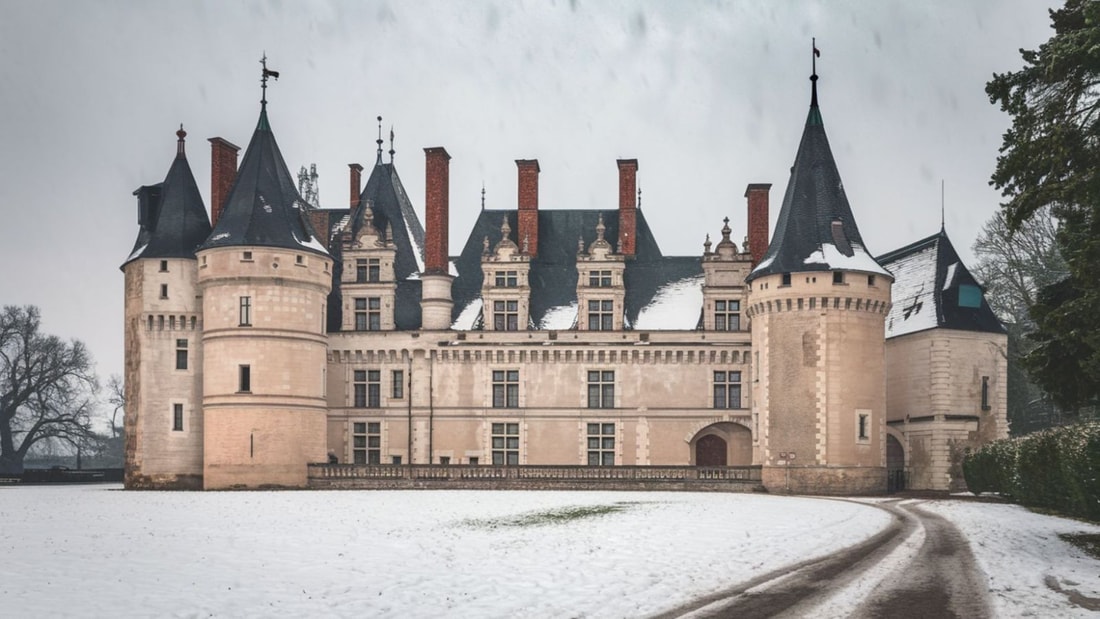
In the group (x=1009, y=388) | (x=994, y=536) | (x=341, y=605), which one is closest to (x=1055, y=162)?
(x=994, y=536)

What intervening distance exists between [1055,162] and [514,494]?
19.5m

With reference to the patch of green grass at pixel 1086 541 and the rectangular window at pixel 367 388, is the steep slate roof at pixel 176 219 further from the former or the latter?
the patch of green grass at pixel 1086 541

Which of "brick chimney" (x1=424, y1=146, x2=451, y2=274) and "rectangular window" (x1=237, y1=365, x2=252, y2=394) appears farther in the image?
"brick chimney" (x1=424, y1=146, x2=451, y2=274)

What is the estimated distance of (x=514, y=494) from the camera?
31.3 meters

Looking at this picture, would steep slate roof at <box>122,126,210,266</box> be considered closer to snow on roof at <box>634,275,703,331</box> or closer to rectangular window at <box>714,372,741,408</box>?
snow on roof at <box>634,275,703,331</box>

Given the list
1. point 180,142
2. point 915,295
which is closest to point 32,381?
point 180,142

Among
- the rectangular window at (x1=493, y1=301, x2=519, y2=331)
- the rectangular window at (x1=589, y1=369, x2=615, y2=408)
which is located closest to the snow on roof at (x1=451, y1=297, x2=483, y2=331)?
the rectangular window at (x1=493, y1=301, x2=519, y2=331)

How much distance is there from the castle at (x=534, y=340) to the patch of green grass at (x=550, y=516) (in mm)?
10328

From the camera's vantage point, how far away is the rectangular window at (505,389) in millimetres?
40656

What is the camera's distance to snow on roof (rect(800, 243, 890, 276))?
1398 inches

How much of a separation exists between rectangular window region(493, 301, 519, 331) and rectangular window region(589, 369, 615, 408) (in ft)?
11.3

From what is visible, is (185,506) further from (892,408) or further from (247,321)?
(892,408)

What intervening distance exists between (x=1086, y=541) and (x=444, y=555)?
10499mm

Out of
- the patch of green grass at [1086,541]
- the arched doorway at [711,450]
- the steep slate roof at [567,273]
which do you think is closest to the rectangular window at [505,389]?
the steep slate roof at [567,273]
